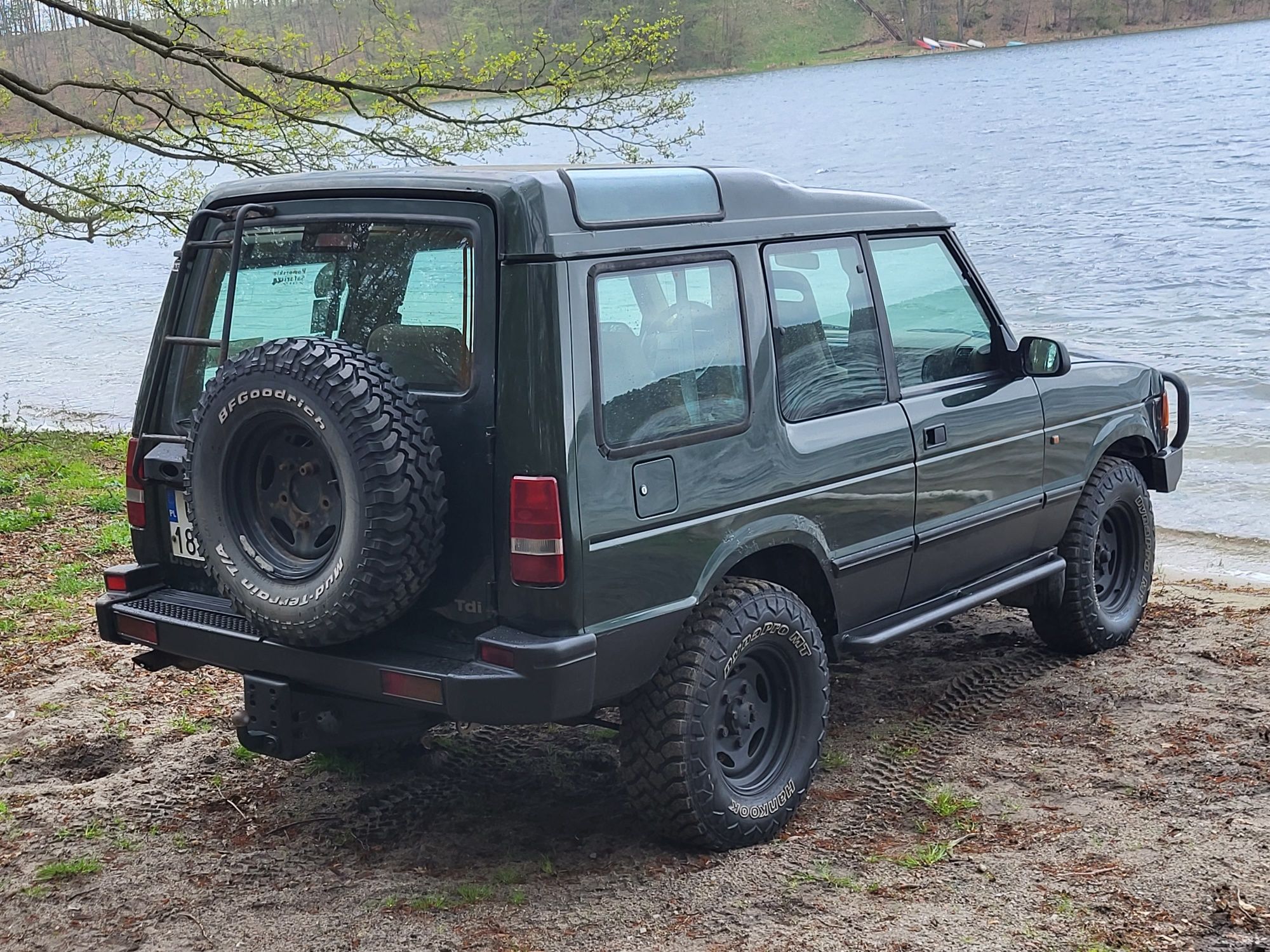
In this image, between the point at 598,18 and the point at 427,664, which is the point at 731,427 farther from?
the point at 598,18

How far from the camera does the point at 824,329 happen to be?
4270 millimetres

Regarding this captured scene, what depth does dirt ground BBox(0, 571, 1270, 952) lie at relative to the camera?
132 inches

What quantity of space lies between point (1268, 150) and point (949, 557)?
119ft

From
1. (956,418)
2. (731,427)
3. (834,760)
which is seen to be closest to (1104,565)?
(956,418)

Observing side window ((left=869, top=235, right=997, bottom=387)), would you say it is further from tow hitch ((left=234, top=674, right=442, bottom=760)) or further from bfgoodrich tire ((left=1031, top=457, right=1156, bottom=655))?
tow hitch ((left=234, top=674, right=442, bottom=760))

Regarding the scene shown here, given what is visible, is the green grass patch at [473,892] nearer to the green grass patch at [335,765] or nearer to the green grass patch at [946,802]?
the green grass patch at [335,765]

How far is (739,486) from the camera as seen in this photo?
3809 mm

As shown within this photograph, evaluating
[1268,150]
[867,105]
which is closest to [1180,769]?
[1268,150]

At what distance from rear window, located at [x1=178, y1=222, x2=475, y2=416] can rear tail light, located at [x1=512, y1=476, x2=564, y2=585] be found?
36 cm

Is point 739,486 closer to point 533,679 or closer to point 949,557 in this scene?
point 533,679

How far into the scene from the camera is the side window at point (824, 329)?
13.4 feet

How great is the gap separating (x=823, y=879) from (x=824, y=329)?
5.68 feet

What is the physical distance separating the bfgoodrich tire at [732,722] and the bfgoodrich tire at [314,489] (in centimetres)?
81

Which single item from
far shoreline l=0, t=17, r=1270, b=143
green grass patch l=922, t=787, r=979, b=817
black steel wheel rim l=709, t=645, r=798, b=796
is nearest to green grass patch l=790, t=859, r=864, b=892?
black steel wheel rim l=709, t=645, r=798, b=796
